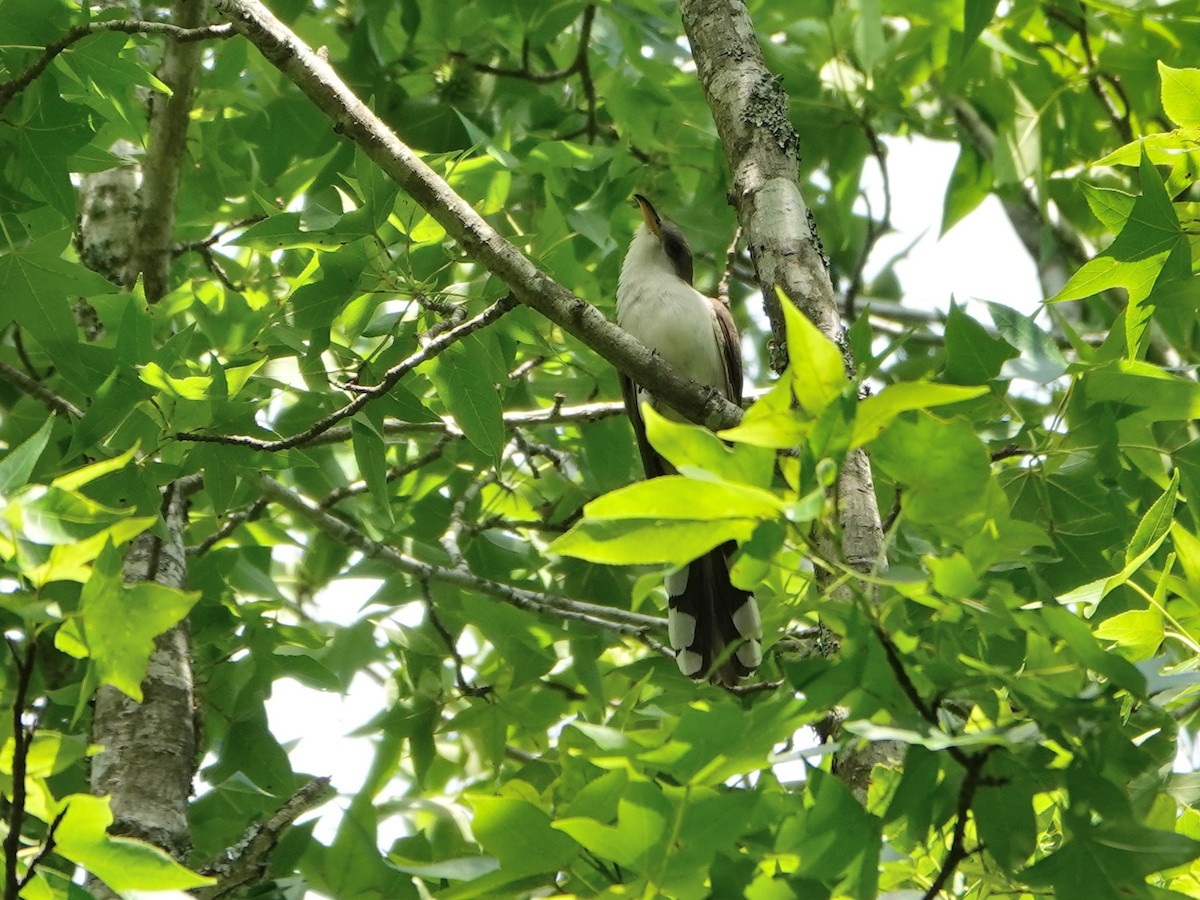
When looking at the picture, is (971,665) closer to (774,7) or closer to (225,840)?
(225,840)

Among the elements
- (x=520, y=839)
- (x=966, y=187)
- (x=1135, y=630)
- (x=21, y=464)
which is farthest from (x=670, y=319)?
(x=520, y=839)

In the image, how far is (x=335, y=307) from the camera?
306 cm

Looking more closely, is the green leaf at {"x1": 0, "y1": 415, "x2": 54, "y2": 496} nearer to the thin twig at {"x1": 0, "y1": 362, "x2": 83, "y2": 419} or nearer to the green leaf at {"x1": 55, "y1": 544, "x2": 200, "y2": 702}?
the green leaf at {"x1": 55, "y1": 544, "x2": 200, "y2": 702}

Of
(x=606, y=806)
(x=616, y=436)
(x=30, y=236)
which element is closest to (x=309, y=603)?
(x=616, y=436)

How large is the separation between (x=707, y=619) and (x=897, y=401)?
294cm

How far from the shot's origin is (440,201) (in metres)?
2.91

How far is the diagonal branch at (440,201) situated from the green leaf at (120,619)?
131 centimetres

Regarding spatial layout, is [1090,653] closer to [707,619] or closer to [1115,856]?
[1115,856]

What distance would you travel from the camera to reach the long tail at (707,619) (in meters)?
4.11

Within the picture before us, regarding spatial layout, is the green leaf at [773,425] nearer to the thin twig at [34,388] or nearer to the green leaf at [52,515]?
the green leaf at [52,515]

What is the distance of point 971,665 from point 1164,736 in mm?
492

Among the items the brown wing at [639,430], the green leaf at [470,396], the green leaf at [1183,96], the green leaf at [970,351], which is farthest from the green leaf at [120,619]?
the brown wing at [639,430]

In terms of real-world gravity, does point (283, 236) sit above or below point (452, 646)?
above

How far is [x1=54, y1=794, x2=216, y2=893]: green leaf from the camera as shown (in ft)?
→ 6.24
